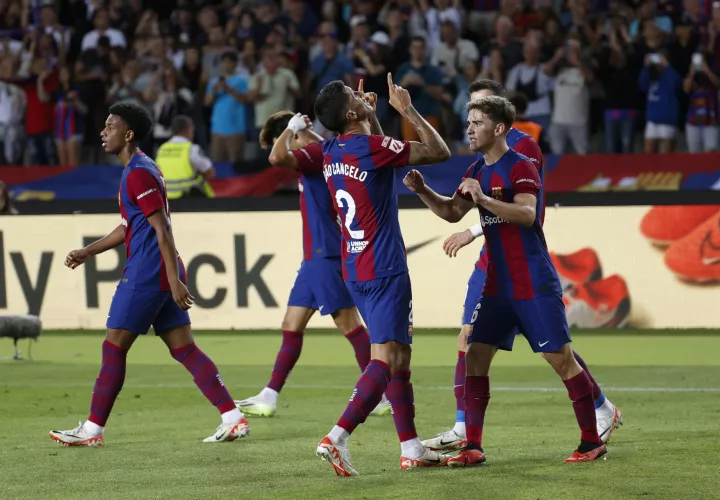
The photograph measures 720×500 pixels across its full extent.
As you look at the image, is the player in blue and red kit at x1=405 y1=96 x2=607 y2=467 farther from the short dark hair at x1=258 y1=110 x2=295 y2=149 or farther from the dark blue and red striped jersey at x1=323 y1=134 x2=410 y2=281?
the short dark hair at x1=258 y1=110 x2=295 y2=149

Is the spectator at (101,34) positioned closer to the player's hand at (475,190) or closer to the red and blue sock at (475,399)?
the red and blue sock at (475,399)

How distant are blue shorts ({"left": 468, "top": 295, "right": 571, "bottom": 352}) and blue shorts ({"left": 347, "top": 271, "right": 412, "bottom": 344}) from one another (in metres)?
0.43

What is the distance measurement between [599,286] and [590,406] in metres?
8.15

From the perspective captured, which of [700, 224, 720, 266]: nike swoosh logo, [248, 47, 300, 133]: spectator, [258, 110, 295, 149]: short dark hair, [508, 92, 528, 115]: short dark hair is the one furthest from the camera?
[248, 47, 300, 133]: spectator

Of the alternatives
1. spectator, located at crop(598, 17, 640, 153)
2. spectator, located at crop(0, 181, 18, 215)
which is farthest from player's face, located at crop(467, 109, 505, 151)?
spectator, located at crop(598, 17, 640, 153)

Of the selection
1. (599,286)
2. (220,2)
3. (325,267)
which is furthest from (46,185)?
(325,267)

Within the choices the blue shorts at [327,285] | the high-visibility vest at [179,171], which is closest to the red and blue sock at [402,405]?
the blue shorts at [327,285]

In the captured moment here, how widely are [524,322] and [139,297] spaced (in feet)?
8.04

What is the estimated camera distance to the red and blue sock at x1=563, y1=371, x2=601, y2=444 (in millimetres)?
7188

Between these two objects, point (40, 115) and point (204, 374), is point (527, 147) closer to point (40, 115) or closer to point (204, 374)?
point (204, 374)

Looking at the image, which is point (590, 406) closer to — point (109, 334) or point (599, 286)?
point (109, 334)

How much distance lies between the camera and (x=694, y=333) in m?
14.9

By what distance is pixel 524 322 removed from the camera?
7125mm

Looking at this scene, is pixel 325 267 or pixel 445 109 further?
pixel 445 109
